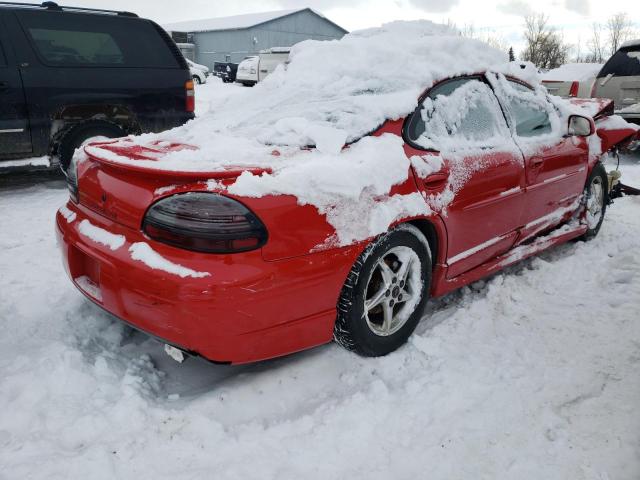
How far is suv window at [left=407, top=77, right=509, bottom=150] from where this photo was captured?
276cm

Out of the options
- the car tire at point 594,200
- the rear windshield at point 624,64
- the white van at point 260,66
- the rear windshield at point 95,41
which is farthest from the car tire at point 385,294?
the white van at point 260,66

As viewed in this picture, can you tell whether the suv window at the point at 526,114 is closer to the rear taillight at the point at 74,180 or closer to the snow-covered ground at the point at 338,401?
the snow-covered ground at the point at 338,401

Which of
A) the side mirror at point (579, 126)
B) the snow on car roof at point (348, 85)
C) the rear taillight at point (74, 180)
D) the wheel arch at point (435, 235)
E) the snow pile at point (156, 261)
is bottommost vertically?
the wheel arch at point (435, 235)

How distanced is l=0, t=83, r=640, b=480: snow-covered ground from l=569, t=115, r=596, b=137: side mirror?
1252 millimetres

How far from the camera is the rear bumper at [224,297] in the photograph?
79.4 inches

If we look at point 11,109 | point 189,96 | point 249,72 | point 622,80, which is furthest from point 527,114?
point 249,72

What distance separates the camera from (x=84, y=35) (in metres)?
Result: 5.60

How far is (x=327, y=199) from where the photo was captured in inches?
87.7

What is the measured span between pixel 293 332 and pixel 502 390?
1.05m

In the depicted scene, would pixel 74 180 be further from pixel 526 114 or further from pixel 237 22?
pixel 237 22

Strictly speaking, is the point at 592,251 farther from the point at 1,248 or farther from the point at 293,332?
the point at 1,248

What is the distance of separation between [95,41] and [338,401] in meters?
5.09

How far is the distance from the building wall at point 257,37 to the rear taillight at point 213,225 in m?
40.2

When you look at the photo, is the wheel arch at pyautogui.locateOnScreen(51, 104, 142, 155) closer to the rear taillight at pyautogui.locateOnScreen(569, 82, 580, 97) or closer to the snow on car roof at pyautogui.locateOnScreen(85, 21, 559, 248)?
the snow on car roof at pyautogui.locateOnScreen(85, 21, 559, 248)
